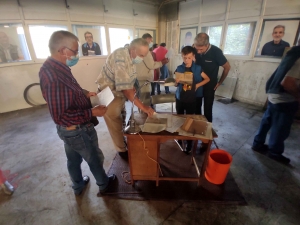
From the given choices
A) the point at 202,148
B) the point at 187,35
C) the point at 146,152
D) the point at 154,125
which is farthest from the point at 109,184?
the point at 187,35

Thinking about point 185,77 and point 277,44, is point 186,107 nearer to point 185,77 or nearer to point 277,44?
point 185,77

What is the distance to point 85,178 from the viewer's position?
5.99ft

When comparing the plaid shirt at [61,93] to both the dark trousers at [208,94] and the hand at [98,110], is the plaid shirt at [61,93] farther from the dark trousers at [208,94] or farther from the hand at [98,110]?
the dark trousers at [208,94]

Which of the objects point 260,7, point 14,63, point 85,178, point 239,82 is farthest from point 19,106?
point 260,7

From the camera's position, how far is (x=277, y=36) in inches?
131

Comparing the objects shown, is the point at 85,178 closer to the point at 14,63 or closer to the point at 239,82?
the point at 14,63

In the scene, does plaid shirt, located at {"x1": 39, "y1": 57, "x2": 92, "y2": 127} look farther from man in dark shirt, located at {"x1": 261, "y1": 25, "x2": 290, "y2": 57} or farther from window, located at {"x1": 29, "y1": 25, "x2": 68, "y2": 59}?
man in dark shirt, located at {"x1": 261, "y1": 25, "x2": 290, "y2": 57}

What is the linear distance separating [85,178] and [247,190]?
72.9 inches

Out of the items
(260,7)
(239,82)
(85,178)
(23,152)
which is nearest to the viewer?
(85,178)

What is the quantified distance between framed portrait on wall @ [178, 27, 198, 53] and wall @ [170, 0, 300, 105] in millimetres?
241

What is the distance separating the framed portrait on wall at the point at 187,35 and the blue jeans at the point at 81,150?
492 centimetres

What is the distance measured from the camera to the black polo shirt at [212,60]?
2100 millimetres

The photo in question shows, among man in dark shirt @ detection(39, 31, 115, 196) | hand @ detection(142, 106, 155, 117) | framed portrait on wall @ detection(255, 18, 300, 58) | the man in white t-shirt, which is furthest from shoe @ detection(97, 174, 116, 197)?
framed portrait on wall @ detection(255, 18, 300, 58)

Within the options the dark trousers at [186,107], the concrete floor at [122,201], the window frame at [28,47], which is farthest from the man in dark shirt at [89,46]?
the dark trousers at [186,107]
